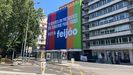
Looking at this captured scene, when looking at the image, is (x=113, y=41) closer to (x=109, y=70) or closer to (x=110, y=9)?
(x=110, y=9)

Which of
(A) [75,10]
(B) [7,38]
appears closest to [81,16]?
(A) [75,10]

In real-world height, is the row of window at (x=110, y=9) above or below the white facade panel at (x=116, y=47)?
above

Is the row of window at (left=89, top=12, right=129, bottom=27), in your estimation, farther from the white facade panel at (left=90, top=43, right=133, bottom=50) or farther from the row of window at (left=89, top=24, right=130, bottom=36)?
the white facade panel at (left=90, top=43, right=133, bottom=50)

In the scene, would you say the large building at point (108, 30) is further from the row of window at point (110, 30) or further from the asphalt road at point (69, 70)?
the asphalt road at point (69, 70)

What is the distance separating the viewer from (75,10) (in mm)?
90188

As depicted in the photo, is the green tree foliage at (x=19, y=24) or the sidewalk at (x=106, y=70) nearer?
the sidewalk at (x=106, y=70)

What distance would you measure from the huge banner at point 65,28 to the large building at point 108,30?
229 cm

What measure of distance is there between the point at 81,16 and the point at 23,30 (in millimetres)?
35305

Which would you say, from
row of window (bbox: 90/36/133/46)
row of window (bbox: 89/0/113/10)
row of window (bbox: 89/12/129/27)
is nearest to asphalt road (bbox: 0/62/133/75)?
row of window (bbox: 90/36/133/46)

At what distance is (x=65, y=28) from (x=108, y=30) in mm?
24990

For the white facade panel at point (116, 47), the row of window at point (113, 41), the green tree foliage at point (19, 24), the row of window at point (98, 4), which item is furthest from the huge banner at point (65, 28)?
the green tree foliage at point (19, 24)

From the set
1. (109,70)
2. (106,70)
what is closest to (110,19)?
(109,70)

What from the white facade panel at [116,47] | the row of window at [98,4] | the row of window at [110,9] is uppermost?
the row of window at [98,4]

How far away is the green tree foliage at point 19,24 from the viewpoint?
2079 inches
